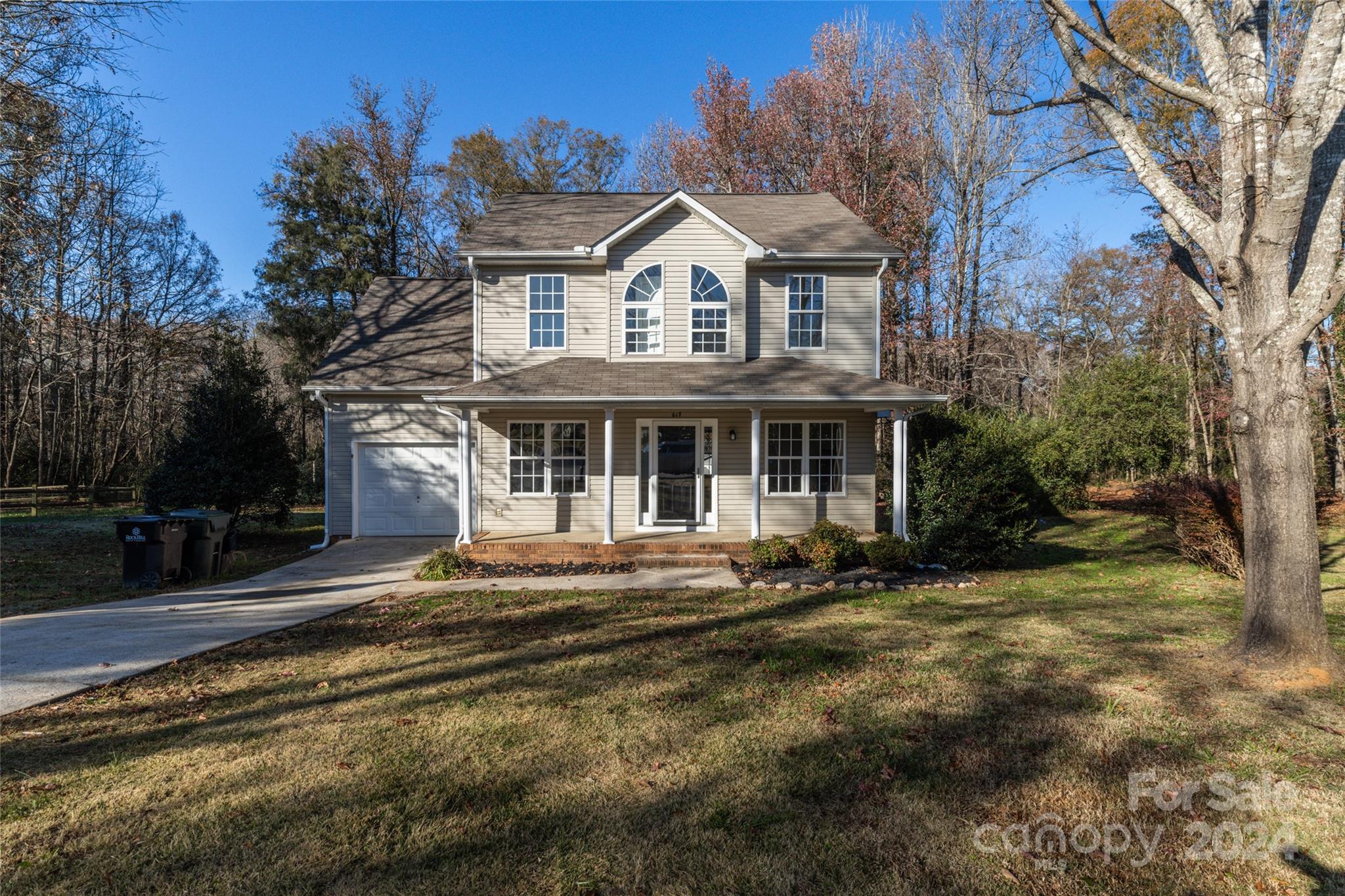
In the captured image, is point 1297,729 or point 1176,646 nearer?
point 1297,729

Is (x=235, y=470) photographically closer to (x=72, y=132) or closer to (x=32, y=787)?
(x=72, y=132)

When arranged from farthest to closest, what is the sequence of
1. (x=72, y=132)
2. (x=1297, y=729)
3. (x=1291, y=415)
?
(x=72, y=132), (x=1291, y=415), (x=1297, y=729)

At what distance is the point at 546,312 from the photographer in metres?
13.0

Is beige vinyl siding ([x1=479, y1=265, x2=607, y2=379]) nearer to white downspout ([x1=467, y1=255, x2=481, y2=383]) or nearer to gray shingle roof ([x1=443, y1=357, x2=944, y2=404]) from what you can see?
white downspout ([x1=467, y1=255, x2=481, y2=383])

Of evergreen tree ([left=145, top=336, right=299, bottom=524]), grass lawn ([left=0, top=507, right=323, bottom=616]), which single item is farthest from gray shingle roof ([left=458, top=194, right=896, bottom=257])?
grass lawn ([left=0, top=507, right=323, bottom=616])

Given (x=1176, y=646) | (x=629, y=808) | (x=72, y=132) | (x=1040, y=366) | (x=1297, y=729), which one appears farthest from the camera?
(x=1040, y=366)

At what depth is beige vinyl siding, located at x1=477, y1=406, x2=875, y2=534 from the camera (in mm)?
12688

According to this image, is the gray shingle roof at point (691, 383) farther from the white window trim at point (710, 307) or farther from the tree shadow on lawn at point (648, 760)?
the tree shadow on lawn at point (648, 760)

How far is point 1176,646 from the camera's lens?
6.11m

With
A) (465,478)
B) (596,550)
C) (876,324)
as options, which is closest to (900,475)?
(876,324)

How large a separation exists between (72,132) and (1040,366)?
33.4 metres

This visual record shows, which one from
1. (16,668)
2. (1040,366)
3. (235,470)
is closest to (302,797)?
(16,668)

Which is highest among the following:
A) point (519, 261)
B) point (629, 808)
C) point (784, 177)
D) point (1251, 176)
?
point (784, 177)

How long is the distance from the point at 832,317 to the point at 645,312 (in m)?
3.84
